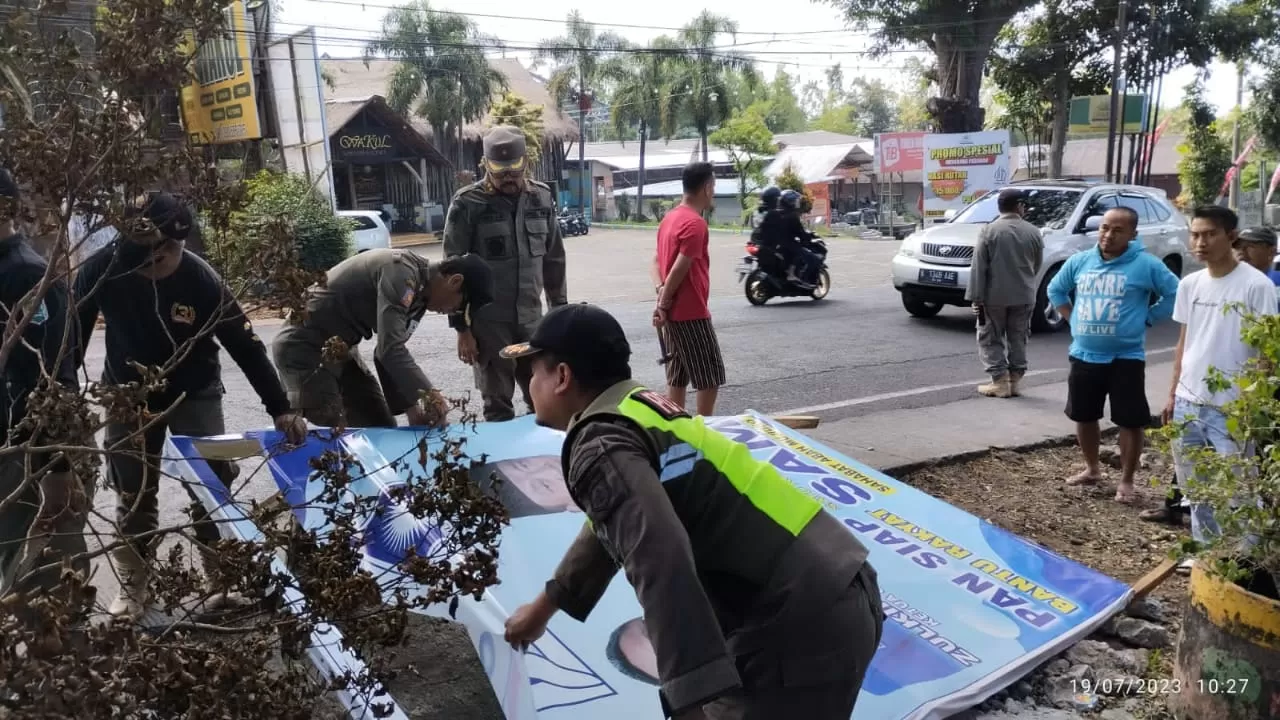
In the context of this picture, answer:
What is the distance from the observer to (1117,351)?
215 inches

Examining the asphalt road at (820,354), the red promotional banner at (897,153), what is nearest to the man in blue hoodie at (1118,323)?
the asphalt road at (820,354)

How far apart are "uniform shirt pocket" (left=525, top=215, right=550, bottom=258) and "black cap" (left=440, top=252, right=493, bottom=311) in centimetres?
102

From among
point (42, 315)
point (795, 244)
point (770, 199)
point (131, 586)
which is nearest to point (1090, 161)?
point (770, 199)

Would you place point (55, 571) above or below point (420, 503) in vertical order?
below

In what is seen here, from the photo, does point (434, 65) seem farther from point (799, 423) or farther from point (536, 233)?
point (799, 423)

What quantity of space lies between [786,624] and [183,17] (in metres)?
1.70

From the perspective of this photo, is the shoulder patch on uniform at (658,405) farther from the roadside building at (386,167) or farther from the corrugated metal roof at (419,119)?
the corrugated metal roof at (419,119)

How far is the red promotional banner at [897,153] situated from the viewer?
27.7 meters

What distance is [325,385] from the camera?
4277 mm

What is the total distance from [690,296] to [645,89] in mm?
42746

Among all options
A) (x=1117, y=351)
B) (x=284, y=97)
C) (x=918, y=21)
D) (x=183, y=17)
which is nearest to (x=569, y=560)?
(x=183, y=17)

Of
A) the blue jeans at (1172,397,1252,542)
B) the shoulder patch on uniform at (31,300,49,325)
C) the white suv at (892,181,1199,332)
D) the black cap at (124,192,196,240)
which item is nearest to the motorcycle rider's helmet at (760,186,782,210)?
the white suv at (892,181,1199,332)

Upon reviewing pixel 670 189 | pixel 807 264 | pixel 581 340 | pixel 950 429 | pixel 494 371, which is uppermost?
pixel 581 340

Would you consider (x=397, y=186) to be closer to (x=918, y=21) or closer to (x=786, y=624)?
(x=918, y=21)
